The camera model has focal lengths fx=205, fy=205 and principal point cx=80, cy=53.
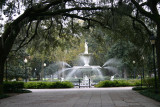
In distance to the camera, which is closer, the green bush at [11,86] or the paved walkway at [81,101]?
the paved walkway at [81,101]

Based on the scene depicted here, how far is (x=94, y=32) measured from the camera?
18.2 m

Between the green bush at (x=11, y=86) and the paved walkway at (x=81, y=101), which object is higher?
the green bush at (x=11, y=86)

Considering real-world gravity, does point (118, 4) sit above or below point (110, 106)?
above

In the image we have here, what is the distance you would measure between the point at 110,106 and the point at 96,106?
0.54 meters

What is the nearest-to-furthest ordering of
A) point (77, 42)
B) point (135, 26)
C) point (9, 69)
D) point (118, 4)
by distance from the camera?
point (118, 4) → point (135, 26) → point (77, 42) → point (9, 69)

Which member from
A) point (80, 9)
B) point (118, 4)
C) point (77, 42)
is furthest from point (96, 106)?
point (77, 42)

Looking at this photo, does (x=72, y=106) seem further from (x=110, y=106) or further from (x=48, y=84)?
(x=48, y=84)

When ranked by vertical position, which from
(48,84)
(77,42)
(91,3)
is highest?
(91,3)

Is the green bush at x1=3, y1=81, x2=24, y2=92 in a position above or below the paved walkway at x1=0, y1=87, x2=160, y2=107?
above

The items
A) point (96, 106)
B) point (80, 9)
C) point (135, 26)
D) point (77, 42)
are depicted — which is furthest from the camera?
point (77, 42)

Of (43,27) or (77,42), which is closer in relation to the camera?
(43,27)

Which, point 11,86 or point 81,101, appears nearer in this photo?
point 81,101

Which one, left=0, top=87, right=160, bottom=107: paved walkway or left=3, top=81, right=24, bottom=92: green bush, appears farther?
left=3, top=81, right=24, bottom=92: green bush

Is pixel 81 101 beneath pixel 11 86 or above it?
beneath
